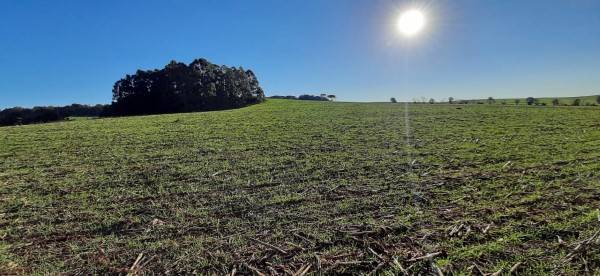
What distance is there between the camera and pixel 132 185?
597 cm

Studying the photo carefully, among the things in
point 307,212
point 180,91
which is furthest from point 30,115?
point 307,212

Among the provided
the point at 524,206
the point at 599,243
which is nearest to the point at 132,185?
the point at 524,206

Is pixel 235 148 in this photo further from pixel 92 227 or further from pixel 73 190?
pixel 92 227

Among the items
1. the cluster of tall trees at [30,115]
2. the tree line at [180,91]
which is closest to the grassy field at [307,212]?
the cluster of tall trees at [30,115]

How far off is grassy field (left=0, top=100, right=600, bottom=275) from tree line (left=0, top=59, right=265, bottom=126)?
34590 mm

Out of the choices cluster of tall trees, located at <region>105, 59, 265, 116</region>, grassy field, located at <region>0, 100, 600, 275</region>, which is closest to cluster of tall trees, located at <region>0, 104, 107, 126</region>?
cluster of tall trees, located at <region>105, 59, 265, 116</region>

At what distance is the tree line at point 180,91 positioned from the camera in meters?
42.1

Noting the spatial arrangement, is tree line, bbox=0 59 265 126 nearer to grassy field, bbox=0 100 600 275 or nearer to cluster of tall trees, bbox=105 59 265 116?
cluster of tall trees, bbox=105 59 265 116

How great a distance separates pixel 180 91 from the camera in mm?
42000

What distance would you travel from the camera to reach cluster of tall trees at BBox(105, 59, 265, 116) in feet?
138

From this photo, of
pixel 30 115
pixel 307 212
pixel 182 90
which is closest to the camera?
pixel 307 212

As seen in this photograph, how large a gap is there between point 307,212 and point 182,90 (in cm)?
4093

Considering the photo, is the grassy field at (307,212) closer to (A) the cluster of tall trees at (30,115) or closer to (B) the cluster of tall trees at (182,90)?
(A) the cluster of tall trees at (30,115)

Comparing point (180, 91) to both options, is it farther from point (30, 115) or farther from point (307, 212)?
point (307, 212)
